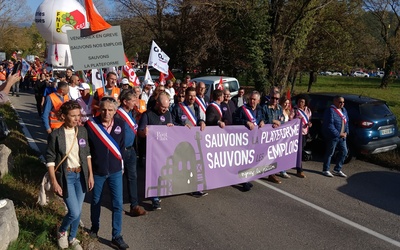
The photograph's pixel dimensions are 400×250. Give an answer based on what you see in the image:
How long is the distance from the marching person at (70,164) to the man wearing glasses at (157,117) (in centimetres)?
146

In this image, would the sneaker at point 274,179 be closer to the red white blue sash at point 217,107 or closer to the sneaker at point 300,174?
the sneaker at point 300,174

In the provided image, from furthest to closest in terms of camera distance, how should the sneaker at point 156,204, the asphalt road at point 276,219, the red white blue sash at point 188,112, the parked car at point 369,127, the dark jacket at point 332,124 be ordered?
1. the parked car at point 369,127
2. the dark jacket at point 332,124
3. the red white blue sash at point 188,112
4. the sneaker at point 156,204
5. the asphalt road at point 276,219

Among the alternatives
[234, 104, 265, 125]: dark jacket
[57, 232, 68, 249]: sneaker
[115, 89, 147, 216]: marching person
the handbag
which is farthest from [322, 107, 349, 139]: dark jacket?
[57, 232, 68, 249]: sneaker

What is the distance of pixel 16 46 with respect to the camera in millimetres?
52312

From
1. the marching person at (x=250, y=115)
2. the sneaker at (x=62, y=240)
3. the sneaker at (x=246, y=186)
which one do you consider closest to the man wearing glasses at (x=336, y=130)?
the marching person at (x=250, y=115)

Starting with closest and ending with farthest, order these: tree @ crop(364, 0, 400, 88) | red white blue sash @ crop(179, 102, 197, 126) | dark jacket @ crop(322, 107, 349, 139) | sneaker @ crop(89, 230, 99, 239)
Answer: sneaker @ crop(89, 230, 99, 239), red white blue sash @ crop(179, 102, 197, 126), dark jacket @ crop(322, 107, 349, 139), tree @ crop(364, 0, 400, 88)

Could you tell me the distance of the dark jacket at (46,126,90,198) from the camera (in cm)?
374

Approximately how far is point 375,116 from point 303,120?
1.96 meters

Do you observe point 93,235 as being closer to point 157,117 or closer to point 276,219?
point 157,117

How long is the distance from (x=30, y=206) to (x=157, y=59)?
283 inches

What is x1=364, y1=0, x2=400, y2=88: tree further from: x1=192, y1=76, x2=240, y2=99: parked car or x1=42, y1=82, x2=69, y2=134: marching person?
x1=42, y1=82, x2=69, y2=134: marching person

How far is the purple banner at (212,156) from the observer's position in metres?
5.47

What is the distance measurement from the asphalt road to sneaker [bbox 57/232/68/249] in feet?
1.71

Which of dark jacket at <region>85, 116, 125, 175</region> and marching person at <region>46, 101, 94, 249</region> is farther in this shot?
dark jacket at <region>85, 116, 125, 175</region>
